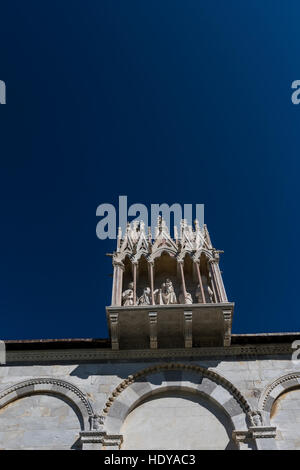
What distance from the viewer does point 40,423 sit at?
34.6 ft

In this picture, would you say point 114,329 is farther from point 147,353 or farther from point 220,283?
point 220,283

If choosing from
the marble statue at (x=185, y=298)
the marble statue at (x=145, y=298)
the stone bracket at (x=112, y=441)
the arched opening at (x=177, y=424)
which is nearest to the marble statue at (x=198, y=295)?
the marble statue at (x=185, y=298)

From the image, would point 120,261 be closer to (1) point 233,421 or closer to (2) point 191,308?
(2) point 191,308

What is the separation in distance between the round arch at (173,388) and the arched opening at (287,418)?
2.32ft

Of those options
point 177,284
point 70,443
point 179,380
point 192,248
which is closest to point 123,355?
point 179,380

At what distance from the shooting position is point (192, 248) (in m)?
14.6

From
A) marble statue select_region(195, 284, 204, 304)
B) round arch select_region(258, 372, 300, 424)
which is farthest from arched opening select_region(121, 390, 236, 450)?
marble statue select_region(195, 284, 204, 304)

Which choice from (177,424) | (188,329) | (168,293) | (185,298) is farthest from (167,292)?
(177,424)

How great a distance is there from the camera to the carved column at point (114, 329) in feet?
38.2

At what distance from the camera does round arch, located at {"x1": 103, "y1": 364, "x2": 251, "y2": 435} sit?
10500mm

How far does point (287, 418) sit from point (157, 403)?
3.00 metres

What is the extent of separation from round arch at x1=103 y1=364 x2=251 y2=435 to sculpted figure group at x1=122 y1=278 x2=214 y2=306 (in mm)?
2167

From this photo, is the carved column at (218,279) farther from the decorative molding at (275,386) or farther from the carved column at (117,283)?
the carved column at (117,283)

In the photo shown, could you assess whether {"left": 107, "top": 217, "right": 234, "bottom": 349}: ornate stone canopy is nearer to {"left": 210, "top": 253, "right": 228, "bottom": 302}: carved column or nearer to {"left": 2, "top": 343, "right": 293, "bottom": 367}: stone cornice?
{"left": 210, "top": 253, "right": 228, "bottom": 302}: carved column
